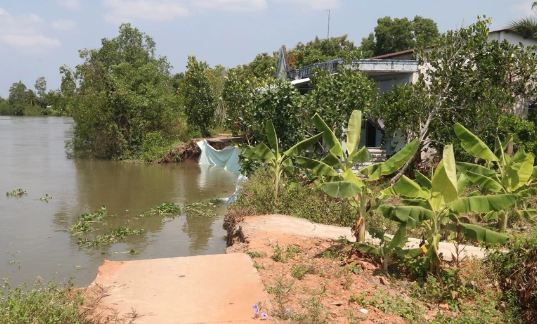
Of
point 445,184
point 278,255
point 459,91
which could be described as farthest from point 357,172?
point 459,91

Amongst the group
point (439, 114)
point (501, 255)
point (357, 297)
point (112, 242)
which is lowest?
point (112, 242)

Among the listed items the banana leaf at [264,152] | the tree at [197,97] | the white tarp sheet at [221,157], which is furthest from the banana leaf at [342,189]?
the tree at [197,97]

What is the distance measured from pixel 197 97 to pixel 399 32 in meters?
20.6

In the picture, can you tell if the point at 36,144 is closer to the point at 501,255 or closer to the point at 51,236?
the point at 51,236

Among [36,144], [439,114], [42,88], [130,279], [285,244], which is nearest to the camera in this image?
[130,279]

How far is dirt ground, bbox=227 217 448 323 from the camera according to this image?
5586 millimetres

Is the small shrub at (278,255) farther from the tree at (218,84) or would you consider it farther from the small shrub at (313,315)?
the tree at (218,84)

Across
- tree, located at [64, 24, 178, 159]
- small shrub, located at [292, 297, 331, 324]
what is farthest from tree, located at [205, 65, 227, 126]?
small shrub, located at [292, 297, 331, 324]

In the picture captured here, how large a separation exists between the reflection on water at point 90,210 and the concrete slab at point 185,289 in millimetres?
2426

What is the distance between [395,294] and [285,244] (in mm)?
2317

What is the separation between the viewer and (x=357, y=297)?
235 inches

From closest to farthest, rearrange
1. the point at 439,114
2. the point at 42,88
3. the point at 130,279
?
the point at 130,279
the point at 439,114
the point at 42,88

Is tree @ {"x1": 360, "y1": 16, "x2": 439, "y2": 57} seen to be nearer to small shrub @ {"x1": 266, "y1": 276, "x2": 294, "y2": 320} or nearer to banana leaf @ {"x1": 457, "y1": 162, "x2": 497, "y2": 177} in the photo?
banana leaf @ {"x1": 457, "y1": 162, "x2": 497, "y2": 177}

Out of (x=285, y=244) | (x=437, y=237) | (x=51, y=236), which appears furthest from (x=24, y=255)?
(x=437, y=237)
